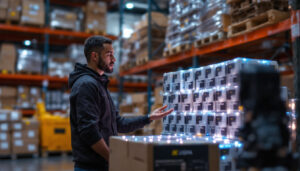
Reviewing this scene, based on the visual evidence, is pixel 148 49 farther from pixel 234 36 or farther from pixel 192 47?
pixel 234 36

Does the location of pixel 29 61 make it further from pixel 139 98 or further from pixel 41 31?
pixel 139 98

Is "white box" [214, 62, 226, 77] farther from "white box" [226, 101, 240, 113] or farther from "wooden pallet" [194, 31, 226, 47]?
"wooden pallet" [194, 31, 226, 47]

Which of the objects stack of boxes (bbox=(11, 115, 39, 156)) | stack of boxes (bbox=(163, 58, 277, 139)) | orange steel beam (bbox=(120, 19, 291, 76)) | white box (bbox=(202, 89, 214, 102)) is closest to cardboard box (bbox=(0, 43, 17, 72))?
stack of boxes (bbox=(11, 115, 39, 156))

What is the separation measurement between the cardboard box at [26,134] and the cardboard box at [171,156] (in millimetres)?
8743

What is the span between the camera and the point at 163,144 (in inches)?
73.1

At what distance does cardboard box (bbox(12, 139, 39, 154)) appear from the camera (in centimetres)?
983

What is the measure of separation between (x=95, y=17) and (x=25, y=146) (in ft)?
17.5

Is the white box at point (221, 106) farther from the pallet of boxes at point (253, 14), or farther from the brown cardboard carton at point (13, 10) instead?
the brown cardboard carton at point (13, 10)

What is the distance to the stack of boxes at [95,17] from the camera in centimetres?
1220

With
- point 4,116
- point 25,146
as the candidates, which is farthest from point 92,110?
point 25,146

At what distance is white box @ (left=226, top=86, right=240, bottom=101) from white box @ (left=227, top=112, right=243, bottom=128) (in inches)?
5.0

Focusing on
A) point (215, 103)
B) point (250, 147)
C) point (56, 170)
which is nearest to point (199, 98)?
point (215, 103)

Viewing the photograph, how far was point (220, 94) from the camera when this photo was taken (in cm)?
285

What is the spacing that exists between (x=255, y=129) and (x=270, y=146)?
0.07 metres
